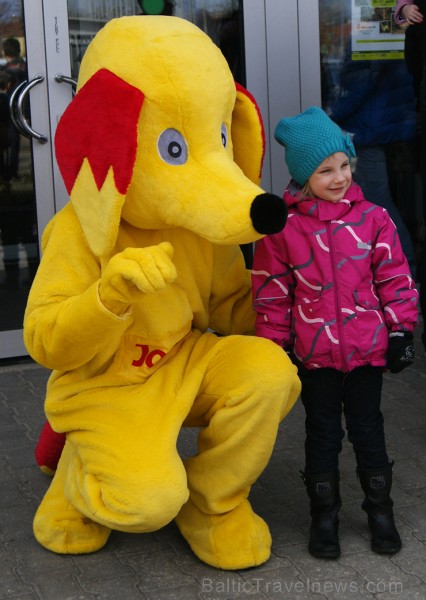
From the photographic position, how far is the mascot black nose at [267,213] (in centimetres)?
329

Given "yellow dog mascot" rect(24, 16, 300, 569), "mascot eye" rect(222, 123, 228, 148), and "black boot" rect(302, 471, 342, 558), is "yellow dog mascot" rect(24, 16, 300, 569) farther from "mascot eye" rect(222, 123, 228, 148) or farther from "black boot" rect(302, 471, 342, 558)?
"black boot" rect(302, 471, 342, 558)

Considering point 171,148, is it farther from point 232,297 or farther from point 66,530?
point 66,530

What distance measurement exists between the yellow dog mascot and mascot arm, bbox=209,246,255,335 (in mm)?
101

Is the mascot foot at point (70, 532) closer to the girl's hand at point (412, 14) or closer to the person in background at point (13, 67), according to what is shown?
the person in background at point (13, 67)

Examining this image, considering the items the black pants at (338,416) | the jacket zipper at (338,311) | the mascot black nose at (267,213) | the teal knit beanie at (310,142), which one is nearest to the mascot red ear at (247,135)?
the teal knit beanie at (310,142)

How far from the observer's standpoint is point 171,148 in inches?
138

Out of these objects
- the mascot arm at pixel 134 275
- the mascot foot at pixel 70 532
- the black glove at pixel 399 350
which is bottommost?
the mascot foot at pixel 70 532

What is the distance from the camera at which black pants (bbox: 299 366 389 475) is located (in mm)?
3811

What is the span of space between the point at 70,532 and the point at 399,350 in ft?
4.45

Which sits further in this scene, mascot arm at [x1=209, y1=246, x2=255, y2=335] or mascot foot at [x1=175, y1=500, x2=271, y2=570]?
mascot arm at [x1=209, y1=246, x2=255, y2=335]

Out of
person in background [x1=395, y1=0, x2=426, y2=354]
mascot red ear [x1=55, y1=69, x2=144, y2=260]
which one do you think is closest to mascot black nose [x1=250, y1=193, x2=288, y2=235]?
mascot red ear [x1=55, y1=69, x2=144, y2=260]

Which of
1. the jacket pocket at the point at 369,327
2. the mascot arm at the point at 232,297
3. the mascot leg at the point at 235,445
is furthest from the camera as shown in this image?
the mascot arm at the point at 232,297

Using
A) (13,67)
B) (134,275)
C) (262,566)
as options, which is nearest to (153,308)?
(134,275)

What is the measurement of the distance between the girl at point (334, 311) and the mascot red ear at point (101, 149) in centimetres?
66
